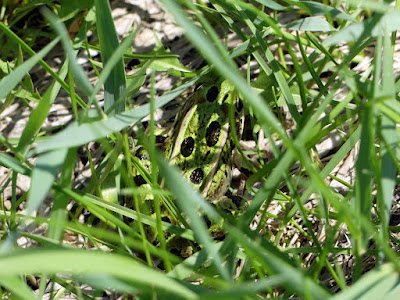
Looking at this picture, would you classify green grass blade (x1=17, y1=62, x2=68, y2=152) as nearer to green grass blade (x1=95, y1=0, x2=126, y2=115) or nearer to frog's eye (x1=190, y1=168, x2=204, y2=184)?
green grass blade (x1=95, y1=0, x2=126, y2=115)

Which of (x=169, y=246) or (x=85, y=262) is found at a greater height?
(x=85, y=262)

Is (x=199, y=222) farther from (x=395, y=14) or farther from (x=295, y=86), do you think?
(x=295, y=86)

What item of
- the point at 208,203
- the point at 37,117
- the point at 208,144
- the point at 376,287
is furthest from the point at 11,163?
the point at 208,144

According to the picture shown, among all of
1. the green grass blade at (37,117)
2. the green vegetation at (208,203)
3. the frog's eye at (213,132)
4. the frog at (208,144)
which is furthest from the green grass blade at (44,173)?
the frog's eye at (213,132)

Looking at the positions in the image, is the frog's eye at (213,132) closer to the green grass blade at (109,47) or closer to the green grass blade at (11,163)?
the green grass blade at (109,47)

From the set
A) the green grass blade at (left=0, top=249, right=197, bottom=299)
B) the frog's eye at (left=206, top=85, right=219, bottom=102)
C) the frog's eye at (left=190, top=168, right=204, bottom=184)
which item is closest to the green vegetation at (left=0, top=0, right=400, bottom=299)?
the green grass blade at (left=0, top=249, right=197, bottom=299)

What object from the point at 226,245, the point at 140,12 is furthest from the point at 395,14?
the point at 140,12

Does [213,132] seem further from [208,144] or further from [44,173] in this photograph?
[44,173]
